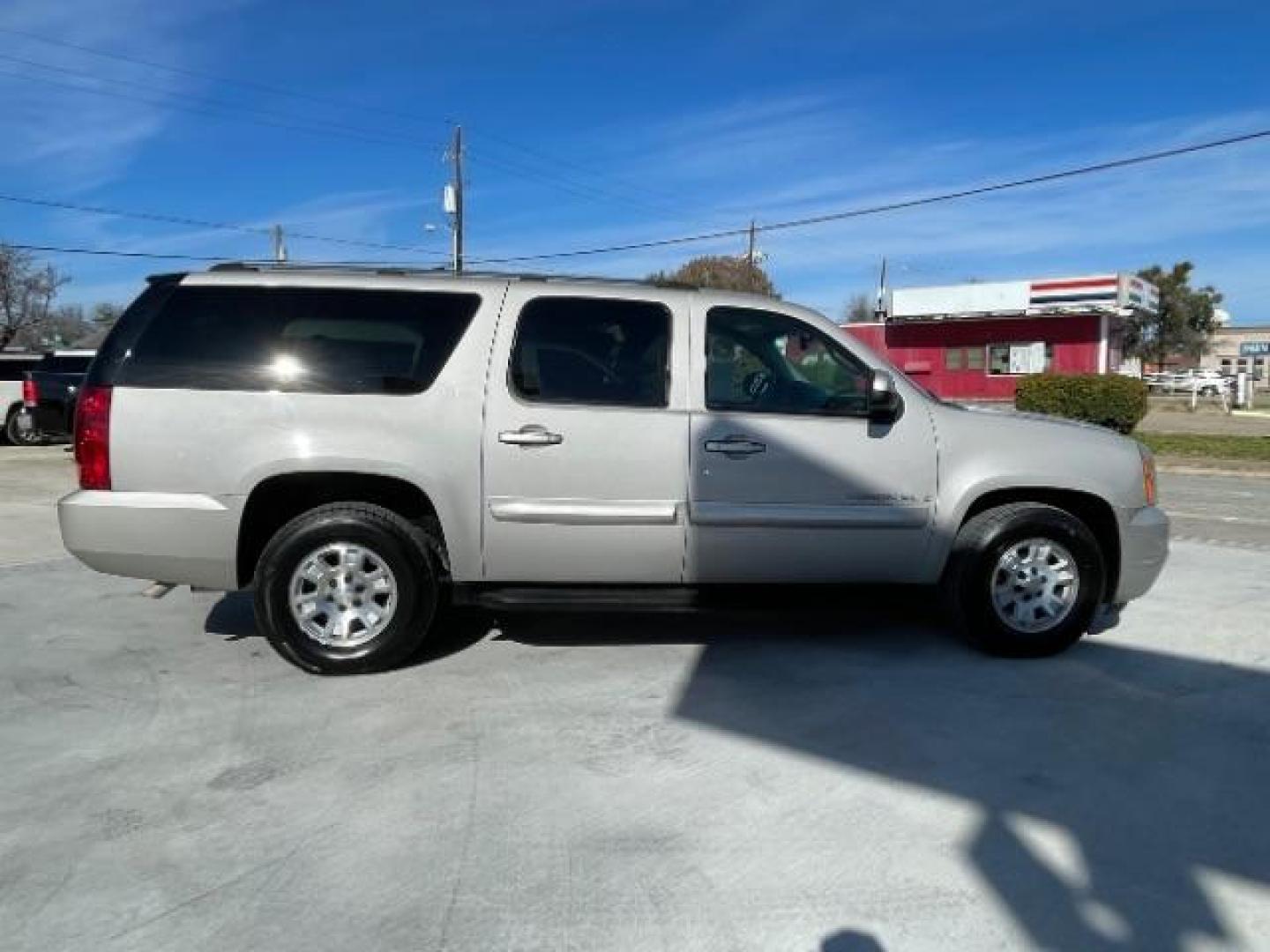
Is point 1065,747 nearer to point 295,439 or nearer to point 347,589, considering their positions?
point 347,589

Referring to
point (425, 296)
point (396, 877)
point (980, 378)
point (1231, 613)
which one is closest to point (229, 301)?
point (425, 296)

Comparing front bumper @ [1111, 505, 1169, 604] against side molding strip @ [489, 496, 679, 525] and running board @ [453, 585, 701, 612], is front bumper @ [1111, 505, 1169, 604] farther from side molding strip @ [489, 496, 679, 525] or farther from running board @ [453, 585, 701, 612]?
side molding strip @ [489, 496, 679, 525]

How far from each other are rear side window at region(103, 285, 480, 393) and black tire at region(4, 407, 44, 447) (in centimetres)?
1808

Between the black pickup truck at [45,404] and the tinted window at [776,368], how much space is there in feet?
56.4

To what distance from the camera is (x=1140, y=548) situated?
507cm

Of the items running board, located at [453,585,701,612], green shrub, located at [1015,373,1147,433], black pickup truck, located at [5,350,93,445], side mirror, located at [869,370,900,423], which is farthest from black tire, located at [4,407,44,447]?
green shrub, located at [1015,373,1147,433]

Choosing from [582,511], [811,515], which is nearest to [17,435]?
[582,511]

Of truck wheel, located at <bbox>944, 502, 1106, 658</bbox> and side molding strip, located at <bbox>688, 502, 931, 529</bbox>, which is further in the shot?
truck wheel, located at <bbox>944, 502, 1106, 658</bbox>

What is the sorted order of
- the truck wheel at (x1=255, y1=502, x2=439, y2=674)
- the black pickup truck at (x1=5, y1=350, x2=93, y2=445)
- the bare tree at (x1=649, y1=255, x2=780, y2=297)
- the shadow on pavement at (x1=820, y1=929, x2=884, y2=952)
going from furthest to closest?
the bare tree at (x1=649, y1=255, x2=780, y2=297) → the black pickup truck at (x1=5, y1=350, x2=93, y2=445) → the truck wheel at (x1=255, y1=502, x2=439, y2=674) → the shadow on pavement at (x1=820, y1=929, x2=884, y2=952)

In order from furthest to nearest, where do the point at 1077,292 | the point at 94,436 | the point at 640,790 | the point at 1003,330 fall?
the point at 1003,330 < the point at 1077,292 < the point at 94,436 < the point at 640,790

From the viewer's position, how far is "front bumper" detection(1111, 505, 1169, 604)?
16.6 feet

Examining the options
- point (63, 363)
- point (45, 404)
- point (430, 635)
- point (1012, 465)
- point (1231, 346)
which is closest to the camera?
point (1012, 465)

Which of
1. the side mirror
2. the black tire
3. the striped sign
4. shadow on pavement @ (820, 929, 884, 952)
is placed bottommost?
shadow on pavement @ (820, 929, 884, 952)

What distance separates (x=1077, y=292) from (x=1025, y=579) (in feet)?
119
